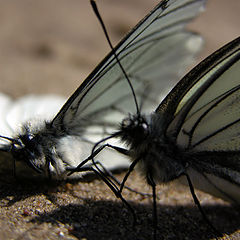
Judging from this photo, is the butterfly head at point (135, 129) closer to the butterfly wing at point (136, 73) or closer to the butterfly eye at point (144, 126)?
the butterfly eye at point (144, 126)

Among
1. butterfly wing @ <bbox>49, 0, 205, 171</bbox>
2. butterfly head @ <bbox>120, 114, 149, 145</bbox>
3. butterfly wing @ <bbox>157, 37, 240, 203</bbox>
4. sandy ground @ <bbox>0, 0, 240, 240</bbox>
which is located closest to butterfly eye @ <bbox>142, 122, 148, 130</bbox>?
butterfly head @ <bbox>120, 114, 149, 145</bbox>

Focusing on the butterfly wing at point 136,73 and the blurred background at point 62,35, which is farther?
the blurred background at point 62,35

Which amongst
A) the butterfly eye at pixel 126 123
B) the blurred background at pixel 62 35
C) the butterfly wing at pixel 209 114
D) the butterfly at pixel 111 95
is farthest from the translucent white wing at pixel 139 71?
the blurred background at pixel 62 35

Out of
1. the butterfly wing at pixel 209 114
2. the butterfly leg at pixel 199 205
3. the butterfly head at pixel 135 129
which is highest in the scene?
the butterfly wing at pixel 209 114

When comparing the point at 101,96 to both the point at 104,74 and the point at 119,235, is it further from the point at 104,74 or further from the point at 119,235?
the point at 119,235

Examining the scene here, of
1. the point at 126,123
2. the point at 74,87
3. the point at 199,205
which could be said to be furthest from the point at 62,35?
the point at 199,205

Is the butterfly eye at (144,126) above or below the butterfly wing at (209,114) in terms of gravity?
below

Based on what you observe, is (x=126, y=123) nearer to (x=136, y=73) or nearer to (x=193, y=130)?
(x=193, y=130)

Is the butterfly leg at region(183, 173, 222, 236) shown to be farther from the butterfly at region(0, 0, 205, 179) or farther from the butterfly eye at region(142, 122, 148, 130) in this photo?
the butterfly at region(0, 0, 205, 179)
